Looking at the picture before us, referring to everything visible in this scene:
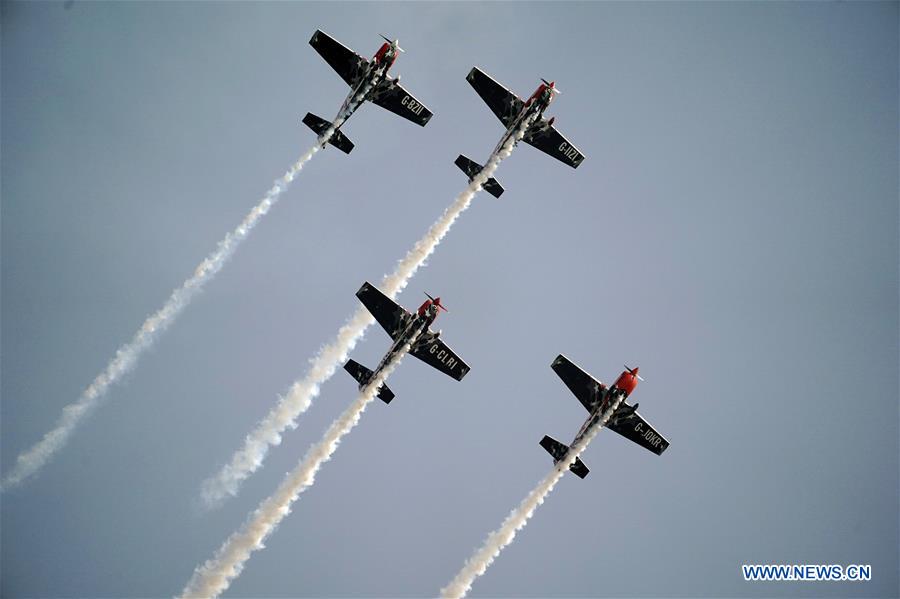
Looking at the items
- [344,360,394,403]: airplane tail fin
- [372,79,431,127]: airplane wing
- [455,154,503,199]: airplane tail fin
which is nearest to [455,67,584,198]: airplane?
[455,154,503,199]: airplane tail fin

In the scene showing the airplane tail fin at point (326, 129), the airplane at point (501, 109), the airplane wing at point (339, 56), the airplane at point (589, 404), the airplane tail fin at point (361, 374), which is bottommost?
the airplane tail fin at point (361, 374)

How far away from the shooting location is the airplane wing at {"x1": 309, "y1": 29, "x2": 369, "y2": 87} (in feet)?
188

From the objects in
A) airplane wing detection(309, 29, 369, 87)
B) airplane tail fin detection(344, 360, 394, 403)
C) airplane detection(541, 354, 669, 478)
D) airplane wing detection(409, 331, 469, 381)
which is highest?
airplane wing detection(309, 29, 369, 87)

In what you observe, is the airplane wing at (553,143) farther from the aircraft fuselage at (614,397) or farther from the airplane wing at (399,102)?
the aircraft fuselage at (614,397)

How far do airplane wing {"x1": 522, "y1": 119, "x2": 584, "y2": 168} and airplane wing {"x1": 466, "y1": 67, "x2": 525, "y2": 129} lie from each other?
2.01 metres

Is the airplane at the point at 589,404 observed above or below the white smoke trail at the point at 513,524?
above

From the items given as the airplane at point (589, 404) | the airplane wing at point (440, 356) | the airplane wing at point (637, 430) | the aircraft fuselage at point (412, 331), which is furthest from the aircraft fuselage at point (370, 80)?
the airplane wing at point (637, 430)

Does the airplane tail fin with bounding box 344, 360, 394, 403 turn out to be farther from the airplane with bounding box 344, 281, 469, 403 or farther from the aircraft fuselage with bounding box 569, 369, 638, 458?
the aircraft fuselage with bounding box 569, 369, 638, 458

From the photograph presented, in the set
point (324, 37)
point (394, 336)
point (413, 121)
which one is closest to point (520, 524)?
point (394, 336)

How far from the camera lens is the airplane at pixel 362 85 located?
57.2 m

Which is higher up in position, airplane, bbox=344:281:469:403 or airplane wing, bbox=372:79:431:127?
airplane wing, bbox=372:79:431:127

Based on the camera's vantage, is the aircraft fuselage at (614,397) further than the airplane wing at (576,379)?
No

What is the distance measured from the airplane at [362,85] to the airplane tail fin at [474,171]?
150 inches

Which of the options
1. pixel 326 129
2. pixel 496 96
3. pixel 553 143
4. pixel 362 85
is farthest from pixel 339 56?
pixel 553 143
